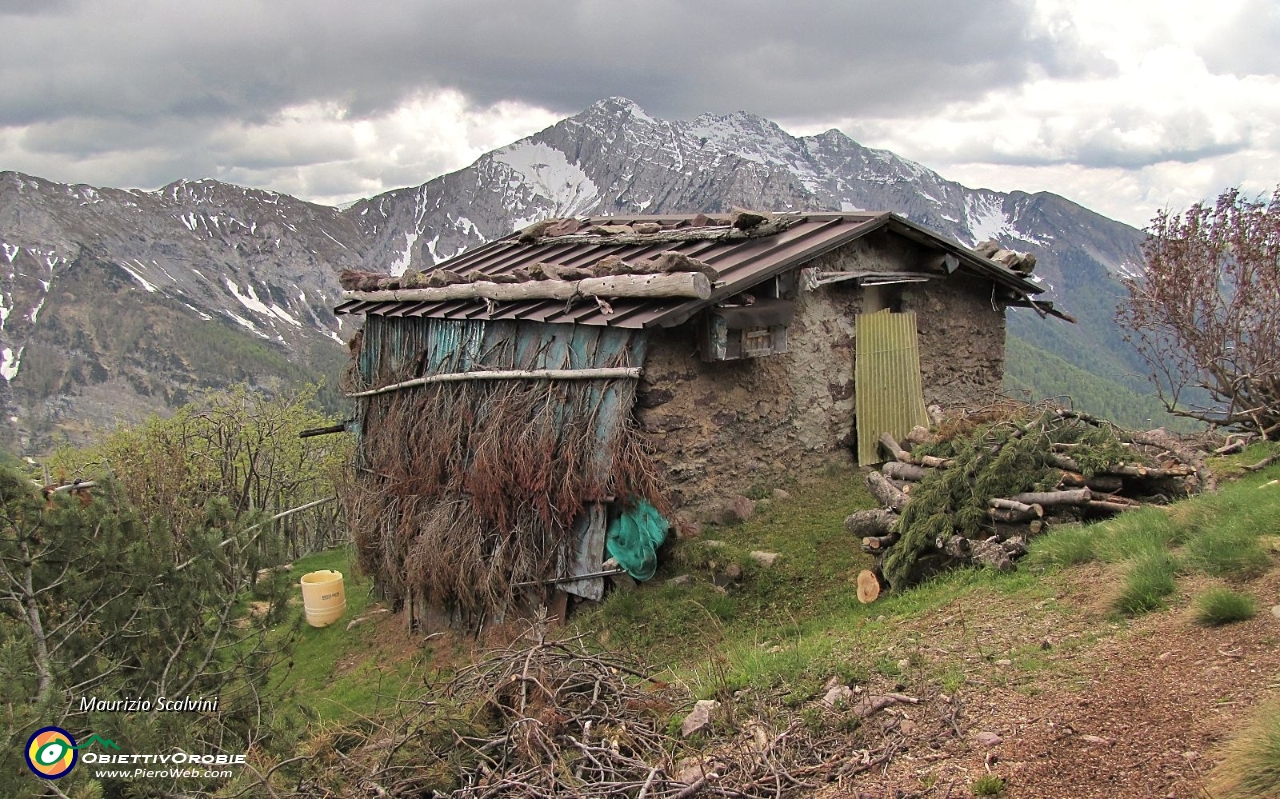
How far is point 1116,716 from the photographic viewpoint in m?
3.60

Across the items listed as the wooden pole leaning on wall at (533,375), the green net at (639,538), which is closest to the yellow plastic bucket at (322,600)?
the wooden pole leaning on wall at (533,375)

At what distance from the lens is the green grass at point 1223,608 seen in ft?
13.8

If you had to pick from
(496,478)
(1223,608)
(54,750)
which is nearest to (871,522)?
(1223,608)

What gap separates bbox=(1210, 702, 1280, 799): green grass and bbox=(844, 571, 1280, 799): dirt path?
98 millimetres

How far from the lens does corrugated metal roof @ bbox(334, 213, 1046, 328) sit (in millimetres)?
7945

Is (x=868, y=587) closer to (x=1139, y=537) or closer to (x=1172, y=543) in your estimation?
(x=1139, y=537)

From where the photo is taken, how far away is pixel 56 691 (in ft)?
13.5

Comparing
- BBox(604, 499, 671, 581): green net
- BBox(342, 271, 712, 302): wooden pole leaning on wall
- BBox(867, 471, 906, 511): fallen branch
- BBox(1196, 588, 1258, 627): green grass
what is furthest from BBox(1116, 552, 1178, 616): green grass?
BBox(604, 499, 671, 581): green net

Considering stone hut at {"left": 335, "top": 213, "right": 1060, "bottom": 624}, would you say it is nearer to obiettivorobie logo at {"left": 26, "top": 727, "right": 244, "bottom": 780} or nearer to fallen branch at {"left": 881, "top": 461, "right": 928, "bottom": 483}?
fallen branch at {"left": 881, "top": 461, "right": 928, "bottom": 483}

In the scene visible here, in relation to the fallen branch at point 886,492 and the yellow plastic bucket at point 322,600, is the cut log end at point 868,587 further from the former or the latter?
the yellow plastic bucket at point 322,600

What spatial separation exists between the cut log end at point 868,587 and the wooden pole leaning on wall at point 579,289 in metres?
2.74

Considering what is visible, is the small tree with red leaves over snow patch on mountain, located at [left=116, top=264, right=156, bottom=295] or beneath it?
beneath

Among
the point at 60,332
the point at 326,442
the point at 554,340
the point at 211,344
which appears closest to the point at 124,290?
the point at 60,332

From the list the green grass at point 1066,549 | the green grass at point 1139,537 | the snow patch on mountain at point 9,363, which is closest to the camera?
the green grass at point 1139,537
